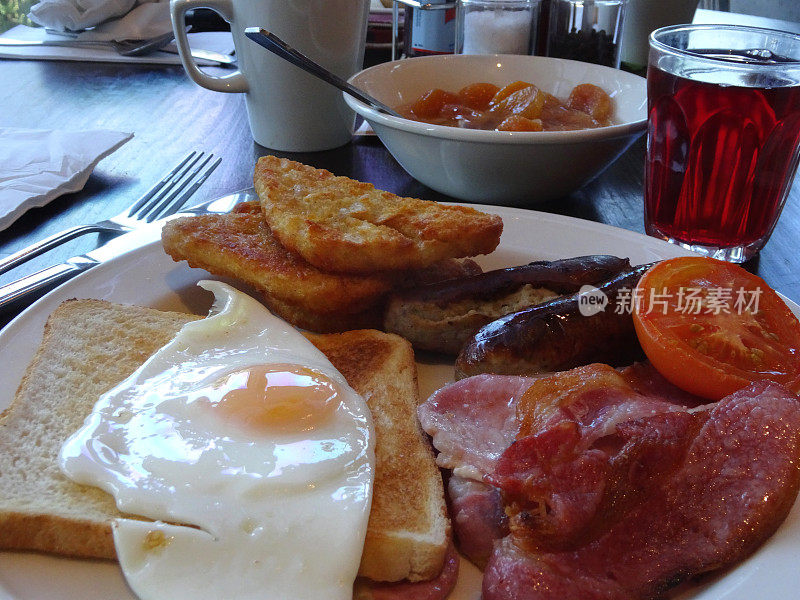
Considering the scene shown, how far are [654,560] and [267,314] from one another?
3.73 ft

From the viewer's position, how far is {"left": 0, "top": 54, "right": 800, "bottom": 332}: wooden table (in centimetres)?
256

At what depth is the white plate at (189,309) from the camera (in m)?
1.17

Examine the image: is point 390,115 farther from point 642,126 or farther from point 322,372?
point 322,372

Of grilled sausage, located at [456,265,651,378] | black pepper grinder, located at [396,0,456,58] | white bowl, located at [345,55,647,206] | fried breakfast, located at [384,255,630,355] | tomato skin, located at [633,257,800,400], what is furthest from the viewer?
black pepper grinder, located at [396,0,456,58]

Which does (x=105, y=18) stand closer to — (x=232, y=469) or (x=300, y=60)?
(x=300, y=60)

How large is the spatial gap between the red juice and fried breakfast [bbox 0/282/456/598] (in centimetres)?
130

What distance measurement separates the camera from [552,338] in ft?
5.60

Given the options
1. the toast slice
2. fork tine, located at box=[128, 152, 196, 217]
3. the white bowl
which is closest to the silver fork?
fork tine, located at box=[128, 152, 196, 217]

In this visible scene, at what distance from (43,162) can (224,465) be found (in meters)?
2.23

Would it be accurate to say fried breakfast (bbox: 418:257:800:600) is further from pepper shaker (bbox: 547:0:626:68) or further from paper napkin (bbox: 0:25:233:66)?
paper napkin (bbox: 0:25:233:66)

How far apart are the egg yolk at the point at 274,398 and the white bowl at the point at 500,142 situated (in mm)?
1177

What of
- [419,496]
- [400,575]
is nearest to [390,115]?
[419,496]

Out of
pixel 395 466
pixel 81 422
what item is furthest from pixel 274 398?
pixel 81 422

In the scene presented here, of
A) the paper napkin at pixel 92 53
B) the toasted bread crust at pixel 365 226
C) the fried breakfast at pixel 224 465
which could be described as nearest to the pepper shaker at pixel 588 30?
the toasted bread crust at pixel 365 226
